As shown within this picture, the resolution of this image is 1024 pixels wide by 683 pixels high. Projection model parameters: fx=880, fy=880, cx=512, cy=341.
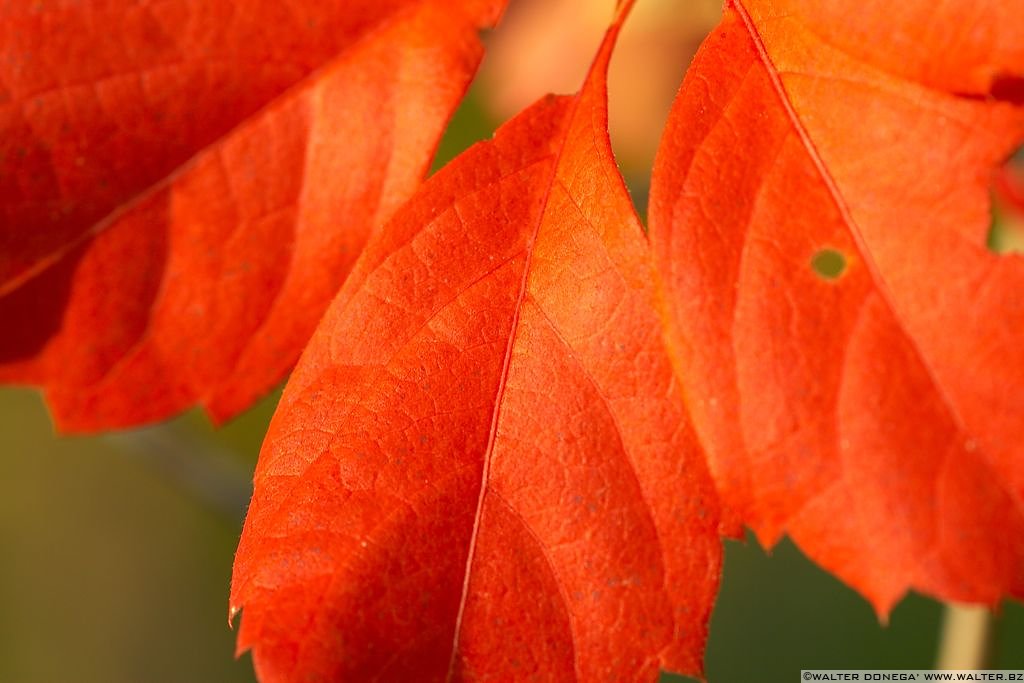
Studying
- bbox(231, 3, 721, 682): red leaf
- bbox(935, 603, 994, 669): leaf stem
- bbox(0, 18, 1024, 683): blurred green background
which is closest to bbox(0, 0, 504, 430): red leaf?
bbox(231, 3, 721, 682): red leaf

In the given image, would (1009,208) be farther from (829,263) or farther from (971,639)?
(829,263)

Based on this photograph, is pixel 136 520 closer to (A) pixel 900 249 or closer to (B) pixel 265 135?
(B) pixel 265 135

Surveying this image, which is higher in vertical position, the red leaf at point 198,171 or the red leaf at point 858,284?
the red leaf at point 198,171

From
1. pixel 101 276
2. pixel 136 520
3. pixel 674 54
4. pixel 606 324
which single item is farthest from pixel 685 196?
pixel 136 520

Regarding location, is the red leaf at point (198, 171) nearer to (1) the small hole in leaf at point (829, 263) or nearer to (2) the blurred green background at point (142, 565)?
(1) the small hole in leaf at point (829, 263)

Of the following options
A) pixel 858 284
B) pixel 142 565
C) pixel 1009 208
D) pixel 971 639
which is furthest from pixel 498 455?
pixel 142 565

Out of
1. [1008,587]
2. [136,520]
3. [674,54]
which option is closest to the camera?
[1008,587]

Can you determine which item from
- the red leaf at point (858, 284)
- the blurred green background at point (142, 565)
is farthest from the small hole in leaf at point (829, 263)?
the blurred green background at point (142, 565)
